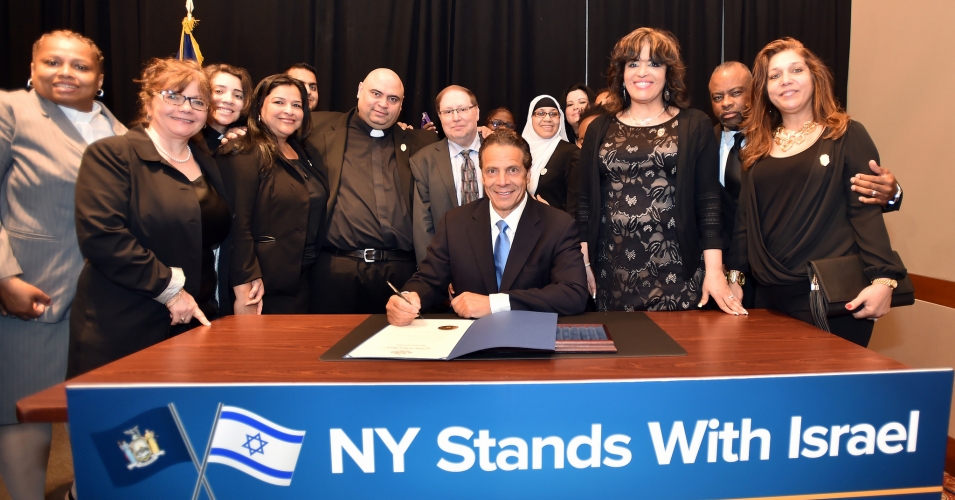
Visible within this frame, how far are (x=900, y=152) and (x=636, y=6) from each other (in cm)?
194

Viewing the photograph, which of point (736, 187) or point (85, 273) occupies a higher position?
point (736, 187)

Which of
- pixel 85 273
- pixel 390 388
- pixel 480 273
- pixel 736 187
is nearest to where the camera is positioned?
pixel 390 388

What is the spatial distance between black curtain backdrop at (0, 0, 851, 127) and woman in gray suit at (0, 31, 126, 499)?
209 cm

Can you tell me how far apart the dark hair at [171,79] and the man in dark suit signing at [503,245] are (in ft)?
3.16

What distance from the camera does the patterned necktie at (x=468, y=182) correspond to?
9.64ft

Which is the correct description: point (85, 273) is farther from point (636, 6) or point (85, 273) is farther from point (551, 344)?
point (636, 6)

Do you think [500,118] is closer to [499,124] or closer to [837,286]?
[499,124]

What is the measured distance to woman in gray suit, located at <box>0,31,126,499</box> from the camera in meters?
2.14

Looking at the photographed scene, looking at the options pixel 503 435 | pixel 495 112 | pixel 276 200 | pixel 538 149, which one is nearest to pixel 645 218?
pixel 503 435

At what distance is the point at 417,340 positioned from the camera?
1598 millimetres

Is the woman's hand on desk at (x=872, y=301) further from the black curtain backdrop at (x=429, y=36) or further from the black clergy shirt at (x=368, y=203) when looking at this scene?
the black curtain backdrop at (x=429, y=36)

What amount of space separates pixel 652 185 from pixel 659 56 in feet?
1.47

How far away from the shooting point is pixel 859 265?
1.84m

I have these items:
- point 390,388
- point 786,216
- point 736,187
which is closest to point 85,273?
point 390,388
